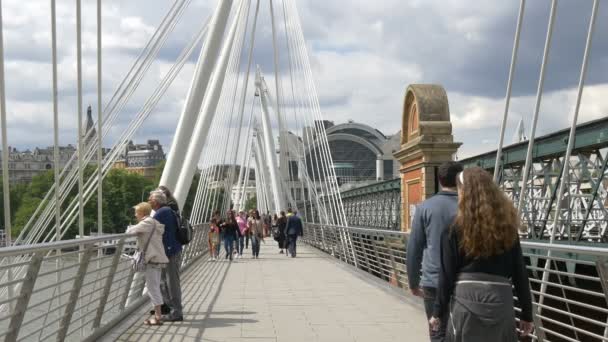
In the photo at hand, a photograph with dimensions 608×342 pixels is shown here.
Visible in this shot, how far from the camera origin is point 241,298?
11805 mm

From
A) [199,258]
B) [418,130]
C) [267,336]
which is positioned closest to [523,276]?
[267,336]

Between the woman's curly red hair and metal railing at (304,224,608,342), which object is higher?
the woman's curly red hair

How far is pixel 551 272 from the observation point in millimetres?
6547

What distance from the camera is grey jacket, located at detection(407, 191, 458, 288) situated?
475 centimetres

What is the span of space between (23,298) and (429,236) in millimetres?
2543

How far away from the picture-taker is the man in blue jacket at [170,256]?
894 centimetres

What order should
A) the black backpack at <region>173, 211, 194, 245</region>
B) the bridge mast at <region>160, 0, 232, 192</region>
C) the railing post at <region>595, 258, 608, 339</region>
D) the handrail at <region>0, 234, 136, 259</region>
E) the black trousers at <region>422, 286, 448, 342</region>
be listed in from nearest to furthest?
the black trousers at <region>422, 286, 448, 342</region> → the handrail at <region>0, 234, 136, 259</region> → the railing post at <region>595, 258, 608, 339</region> → the black backpack at <region>173, 211, 194, 245</region> → the bridge mast at <region>160, 0, 232, 192</region>

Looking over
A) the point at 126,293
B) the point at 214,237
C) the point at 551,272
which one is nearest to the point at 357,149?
the point at 214,237

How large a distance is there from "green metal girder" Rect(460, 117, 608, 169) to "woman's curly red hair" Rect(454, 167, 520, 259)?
889 centimetres

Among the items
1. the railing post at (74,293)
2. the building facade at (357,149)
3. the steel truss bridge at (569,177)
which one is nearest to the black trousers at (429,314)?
the railing post at (74,293)

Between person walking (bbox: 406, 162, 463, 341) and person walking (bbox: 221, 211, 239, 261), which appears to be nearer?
person walking (bbox: 406, 162, 463, 341)

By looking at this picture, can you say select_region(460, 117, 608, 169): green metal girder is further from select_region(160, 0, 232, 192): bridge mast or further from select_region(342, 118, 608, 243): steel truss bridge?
select_region(160, 0, 232, 192): bridge mast

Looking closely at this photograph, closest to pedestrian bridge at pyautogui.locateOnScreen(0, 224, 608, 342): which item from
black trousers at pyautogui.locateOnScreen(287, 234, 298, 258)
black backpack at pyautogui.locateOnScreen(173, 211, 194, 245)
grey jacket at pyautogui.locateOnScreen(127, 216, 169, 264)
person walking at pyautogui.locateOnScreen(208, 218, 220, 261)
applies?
grey jacket at pyautogui.locateOnScreen(127, 216, 169, 264)

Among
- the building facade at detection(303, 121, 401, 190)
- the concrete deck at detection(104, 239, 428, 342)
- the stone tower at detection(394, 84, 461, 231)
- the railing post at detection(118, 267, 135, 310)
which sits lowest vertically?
the concrete deck at detection(104, 239, 428, 342)
